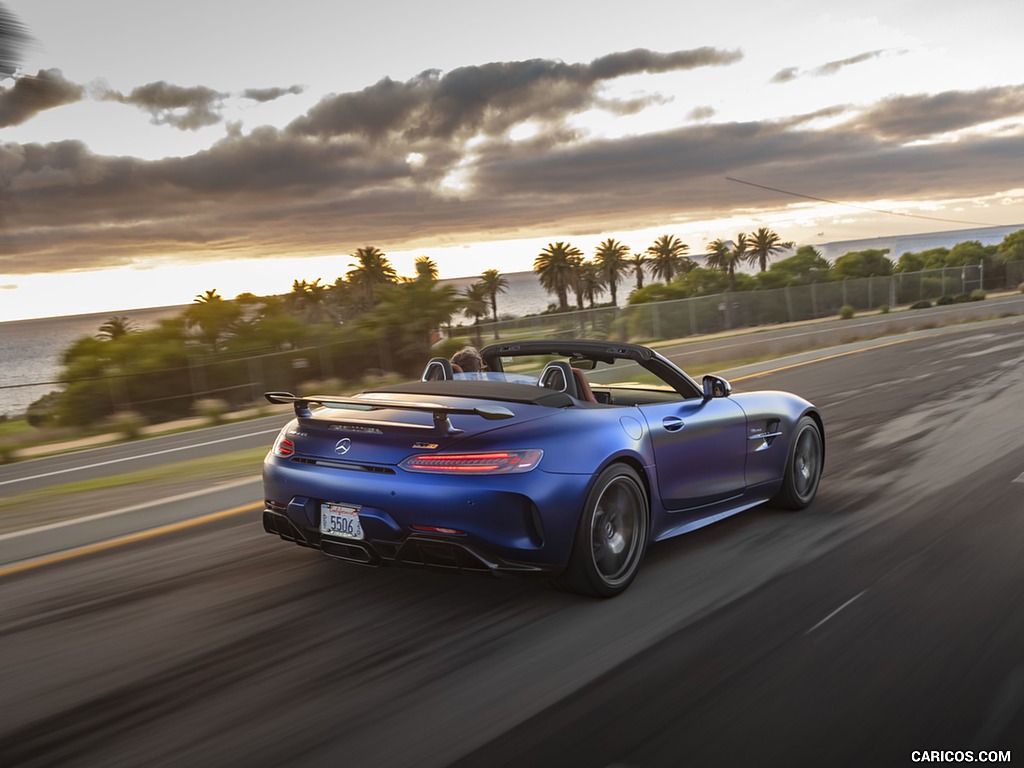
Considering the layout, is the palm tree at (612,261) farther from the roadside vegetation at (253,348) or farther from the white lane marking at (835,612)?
the white lane marking at (835,612)

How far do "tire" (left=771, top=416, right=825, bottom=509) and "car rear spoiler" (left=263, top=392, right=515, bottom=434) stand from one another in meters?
2.59

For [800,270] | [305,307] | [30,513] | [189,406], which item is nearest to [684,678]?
[30,513]

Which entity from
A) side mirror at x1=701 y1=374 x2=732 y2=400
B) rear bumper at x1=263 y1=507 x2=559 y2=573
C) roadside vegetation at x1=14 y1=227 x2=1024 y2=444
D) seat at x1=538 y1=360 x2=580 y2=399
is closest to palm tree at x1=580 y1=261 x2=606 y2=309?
roadside vegetation at x1=14 y1=227 x2=1024 y2=444

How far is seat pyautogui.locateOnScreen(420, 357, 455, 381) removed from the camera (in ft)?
18.3

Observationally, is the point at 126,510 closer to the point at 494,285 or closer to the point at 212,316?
the point at 212,316

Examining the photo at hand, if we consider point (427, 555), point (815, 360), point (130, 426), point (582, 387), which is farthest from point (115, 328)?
point (427, 555)

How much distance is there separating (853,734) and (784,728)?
224 millimetres

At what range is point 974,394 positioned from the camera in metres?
12.1

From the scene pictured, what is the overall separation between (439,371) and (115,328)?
24717mm

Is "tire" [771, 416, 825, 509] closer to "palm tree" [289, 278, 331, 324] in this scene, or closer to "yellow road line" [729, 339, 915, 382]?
"yellow road line" [729, 339, 915, 382]

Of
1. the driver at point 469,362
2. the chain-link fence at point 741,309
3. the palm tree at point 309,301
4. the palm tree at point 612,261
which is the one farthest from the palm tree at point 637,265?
the driver at point 469,362

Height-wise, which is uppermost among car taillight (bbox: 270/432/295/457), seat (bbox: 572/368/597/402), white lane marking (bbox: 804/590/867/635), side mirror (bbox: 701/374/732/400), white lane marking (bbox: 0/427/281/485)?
seat (bbox: 572/368/597/402)

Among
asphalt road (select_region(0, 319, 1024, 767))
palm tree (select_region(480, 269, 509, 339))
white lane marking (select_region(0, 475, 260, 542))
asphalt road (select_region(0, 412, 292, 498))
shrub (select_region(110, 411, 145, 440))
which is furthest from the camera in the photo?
palm tree (select_region(480, 269, 509, 339))

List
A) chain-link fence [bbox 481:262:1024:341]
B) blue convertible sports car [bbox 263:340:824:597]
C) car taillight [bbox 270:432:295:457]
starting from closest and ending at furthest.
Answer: blue convertible sports car [bbox 263:340:824:597], car taillight [bbox 270:432:295:457], chain-link fence [bbox 481:262:1024:341]
